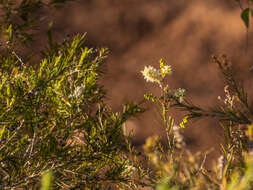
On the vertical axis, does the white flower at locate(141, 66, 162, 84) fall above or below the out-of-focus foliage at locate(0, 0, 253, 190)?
above

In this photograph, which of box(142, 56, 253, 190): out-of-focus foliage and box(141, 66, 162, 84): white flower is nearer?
box(142, 56, 253, 190): out-of-focus foliage

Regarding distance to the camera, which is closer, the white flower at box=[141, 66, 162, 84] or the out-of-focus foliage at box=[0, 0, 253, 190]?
the out-of-focus foliage at box=[0, 0, 253, 190]

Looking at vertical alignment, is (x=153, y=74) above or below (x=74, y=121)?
above

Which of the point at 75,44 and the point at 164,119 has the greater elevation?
the point at 75,44

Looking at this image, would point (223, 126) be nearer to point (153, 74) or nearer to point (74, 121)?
point (153, 74)

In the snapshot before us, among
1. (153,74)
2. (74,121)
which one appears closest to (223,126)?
(153,74)

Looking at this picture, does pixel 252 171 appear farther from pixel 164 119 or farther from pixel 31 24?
pixel 31 24

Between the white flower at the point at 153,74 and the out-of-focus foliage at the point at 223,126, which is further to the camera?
the white flower at the point at 153,74

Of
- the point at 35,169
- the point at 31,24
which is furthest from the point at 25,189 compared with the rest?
the point at 31,24

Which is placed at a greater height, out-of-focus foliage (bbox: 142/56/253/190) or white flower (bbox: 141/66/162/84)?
white flower (bbox: 141/66/162/84)

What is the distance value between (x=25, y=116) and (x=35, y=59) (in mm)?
443

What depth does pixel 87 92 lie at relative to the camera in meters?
0.64

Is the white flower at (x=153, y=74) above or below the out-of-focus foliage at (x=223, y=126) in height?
above

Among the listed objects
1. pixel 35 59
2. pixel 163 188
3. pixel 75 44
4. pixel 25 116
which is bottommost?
pixel 163 188
